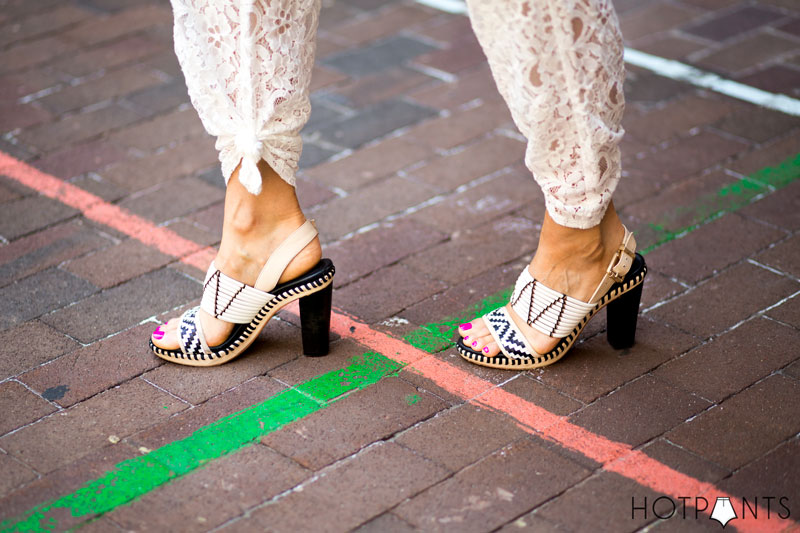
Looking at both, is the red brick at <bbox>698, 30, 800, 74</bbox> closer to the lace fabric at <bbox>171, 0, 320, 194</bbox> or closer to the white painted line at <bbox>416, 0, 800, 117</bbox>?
the white painted line at <bbox>416, 0, 800, 117</bbox>

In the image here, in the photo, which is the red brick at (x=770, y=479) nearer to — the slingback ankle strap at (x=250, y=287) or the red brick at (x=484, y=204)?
the slingback ankle strap at (x=250, y=287)

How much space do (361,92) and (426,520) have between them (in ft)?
8.45

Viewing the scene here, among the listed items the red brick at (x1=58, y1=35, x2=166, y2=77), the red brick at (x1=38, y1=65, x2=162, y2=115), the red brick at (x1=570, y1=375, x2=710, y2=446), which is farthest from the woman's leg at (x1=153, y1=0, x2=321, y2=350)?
the red brick at (x1=58, y1=35, x2=166, y2=77)

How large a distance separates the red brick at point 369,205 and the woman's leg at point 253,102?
71 centimetres

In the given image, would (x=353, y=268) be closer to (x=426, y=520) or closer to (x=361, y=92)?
(x=426, y=520)

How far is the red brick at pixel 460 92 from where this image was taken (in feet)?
13.4

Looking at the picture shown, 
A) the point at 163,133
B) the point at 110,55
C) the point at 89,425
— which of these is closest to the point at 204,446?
the point at 89,425

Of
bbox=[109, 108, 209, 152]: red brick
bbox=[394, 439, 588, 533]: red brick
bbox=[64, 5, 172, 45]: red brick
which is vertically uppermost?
bbox=[64, 5, 172, 45]: red brick

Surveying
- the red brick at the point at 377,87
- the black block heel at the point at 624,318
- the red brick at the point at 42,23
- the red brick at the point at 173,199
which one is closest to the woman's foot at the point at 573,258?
the black block heel at the point at 624,318

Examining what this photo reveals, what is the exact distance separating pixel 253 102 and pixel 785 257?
1.72 metres

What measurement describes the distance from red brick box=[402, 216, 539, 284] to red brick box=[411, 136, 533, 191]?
1.13ft

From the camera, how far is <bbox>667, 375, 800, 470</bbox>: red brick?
215 centimetres

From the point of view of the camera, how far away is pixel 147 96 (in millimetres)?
4172

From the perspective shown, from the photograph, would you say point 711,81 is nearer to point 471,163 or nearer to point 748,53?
point 748,53
